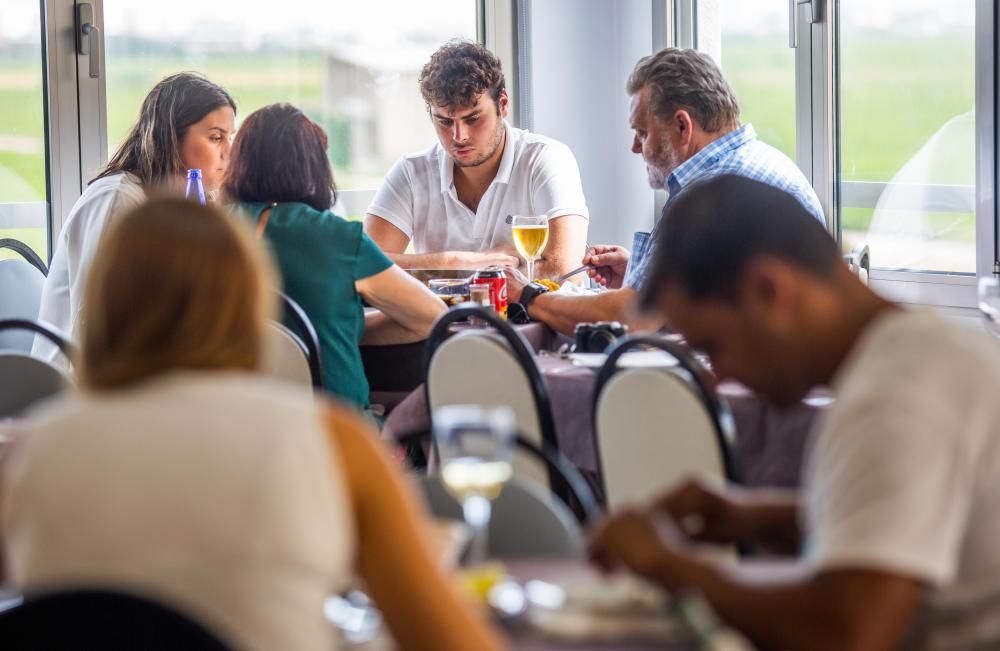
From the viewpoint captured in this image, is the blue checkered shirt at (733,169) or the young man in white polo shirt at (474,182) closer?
the blue checkered shirt at (733,169)

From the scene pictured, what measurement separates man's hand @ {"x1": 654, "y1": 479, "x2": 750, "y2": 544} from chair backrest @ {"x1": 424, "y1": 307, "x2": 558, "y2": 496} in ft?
3.32

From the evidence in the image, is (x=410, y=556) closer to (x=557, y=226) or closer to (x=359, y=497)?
(x=359, y=497)

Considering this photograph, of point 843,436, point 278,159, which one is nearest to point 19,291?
point 278,159

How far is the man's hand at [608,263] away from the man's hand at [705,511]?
227cm

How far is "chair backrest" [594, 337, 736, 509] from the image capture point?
2.14m

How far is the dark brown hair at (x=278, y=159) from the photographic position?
3.15m

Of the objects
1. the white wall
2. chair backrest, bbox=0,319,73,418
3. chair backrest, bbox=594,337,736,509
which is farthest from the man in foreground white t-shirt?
the white wall

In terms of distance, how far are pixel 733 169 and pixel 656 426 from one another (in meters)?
1.30

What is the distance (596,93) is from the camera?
19.3 ft

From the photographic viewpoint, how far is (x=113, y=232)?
115 cm

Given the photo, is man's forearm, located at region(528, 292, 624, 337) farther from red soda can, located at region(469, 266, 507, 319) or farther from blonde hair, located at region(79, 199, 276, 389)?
blonde hair, located at region(79, 199, 276, 389)

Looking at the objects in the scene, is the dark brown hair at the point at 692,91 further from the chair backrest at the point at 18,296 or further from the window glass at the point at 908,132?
the chair backrest at the point at 18,296

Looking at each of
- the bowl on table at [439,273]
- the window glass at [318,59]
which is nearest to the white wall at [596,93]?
the window glass at [318,59]

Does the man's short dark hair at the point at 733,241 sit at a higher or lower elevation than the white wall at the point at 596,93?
lower
